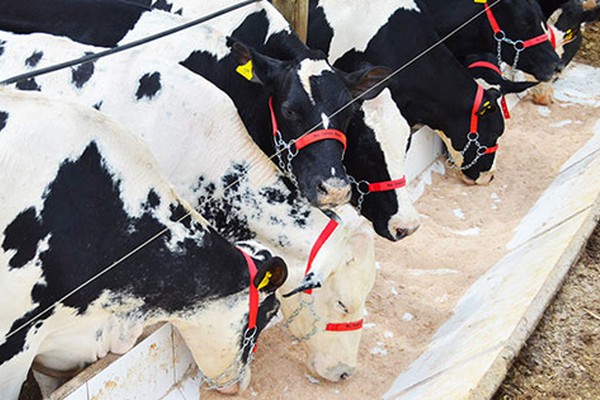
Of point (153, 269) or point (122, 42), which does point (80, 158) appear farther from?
point (122, 42)

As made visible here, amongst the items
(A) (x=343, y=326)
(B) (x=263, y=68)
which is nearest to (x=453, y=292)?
(A) (x=343, y=326)

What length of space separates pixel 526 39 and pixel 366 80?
2486 millimetres

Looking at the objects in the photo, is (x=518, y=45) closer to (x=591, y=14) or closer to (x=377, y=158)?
(x=591, y=14)

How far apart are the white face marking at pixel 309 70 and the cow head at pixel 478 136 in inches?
84.0

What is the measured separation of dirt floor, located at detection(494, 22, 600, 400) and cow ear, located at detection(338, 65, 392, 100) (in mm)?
1487

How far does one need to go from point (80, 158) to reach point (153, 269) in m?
0.56

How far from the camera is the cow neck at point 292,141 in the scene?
4332mm

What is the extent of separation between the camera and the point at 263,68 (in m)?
4.52

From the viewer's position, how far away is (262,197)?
4406mm

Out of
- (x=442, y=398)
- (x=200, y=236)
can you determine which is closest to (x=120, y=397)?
(x=200, y=236)

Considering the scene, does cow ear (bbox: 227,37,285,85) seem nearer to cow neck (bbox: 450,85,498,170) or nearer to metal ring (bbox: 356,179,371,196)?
metal ring (bbox: 356,179,371,196)

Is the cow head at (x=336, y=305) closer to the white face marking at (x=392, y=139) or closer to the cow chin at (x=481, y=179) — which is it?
the white face marking at (x=392, y=139)

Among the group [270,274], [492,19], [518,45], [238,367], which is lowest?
[518,45]

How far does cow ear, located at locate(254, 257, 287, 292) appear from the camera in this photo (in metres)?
3.70
